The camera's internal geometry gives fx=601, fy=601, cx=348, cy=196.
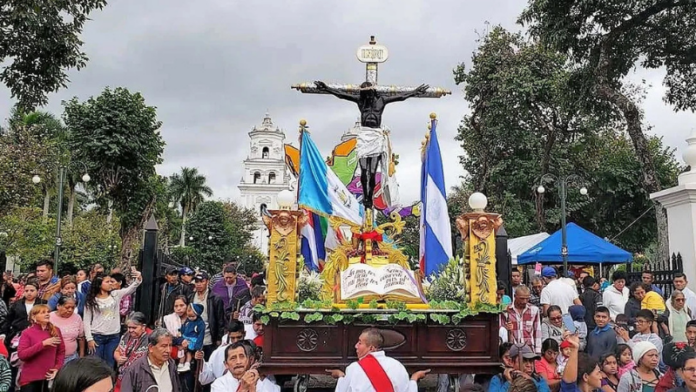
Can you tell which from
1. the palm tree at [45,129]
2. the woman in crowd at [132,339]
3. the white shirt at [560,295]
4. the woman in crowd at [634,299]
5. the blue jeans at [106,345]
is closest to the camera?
the woman in crowd at [132,339]

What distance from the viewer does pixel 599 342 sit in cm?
650

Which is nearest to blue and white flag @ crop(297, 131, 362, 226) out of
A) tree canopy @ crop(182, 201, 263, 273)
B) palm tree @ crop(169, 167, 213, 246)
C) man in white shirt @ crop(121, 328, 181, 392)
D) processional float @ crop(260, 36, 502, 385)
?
processional float @ crop(260, 36, 502, 385)

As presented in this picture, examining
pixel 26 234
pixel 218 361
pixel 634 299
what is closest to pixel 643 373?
pixel 634 299

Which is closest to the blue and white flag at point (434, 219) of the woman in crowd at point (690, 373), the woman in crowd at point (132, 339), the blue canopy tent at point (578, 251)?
the woman in crowd at point (132, 339)

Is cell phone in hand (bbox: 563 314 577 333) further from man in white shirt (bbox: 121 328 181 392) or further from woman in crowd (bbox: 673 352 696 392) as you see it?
man in white shirt (bbox: 121 328 181 392)

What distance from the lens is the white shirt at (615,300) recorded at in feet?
27.3

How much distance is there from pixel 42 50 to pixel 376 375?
10.2 m

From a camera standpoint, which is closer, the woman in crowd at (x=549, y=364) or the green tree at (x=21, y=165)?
the woman in crowd at (x=549, y=364)

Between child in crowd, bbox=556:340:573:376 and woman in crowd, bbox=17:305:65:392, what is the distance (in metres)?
4.94

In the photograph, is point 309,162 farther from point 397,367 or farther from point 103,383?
point 103,383

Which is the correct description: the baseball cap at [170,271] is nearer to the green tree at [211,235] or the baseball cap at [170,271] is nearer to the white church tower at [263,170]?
the green tree at [211,235]

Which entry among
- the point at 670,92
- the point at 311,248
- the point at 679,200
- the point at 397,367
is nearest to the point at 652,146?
the point at 670,92

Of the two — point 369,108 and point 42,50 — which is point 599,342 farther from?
point 42,50

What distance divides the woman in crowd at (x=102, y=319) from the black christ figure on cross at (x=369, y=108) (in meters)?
3.44
